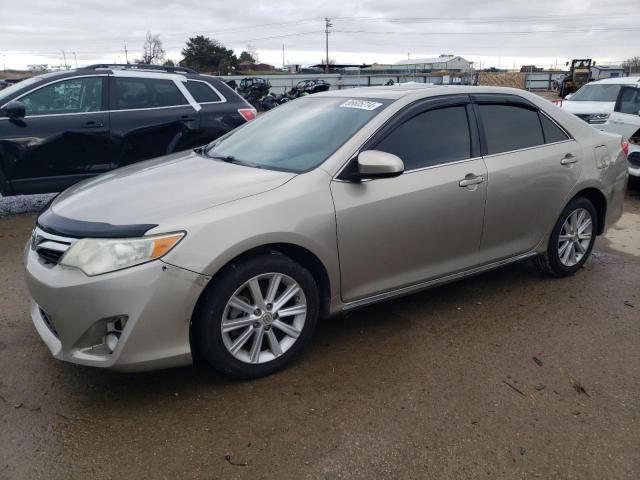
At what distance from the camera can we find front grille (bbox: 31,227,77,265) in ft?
8.93

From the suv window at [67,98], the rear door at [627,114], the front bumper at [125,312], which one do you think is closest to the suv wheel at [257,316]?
the front bumper at [125,312]

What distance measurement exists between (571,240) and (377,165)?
2.34m

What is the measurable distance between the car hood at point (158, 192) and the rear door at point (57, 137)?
3.11 m

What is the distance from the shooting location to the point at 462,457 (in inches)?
96.9

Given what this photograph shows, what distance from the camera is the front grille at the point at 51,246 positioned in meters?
2.72

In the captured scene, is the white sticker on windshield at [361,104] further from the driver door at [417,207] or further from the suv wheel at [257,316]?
the suv wheel at [257,316]

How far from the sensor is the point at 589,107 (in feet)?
40.1

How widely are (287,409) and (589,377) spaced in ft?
5.72

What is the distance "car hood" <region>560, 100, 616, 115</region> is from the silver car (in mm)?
8436

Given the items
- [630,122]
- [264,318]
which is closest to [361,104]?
[264,318]

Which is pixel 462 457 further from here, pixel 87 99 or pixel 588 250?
pixel 87 99

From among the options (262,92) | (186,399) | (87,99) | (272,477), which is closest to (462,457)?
(272,477)

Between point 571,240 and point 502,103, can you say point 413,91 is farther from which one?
point 571,240

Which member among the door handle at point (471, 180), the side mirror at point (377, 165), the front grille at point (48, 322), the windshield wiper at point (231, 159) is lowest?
the front grille at point (48, 322)
